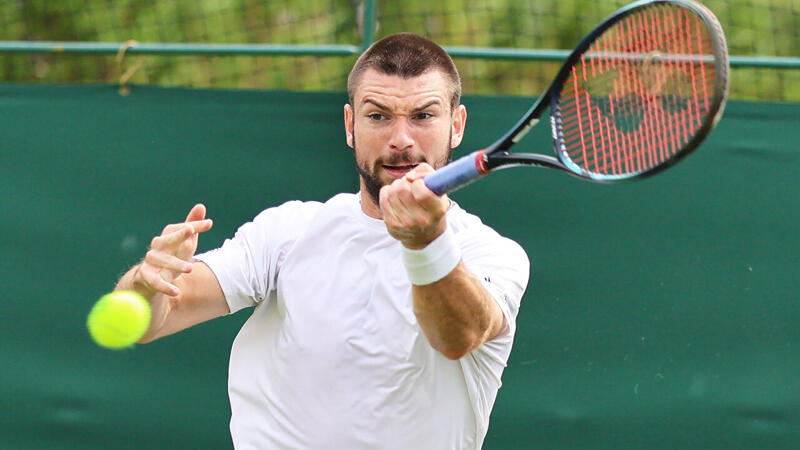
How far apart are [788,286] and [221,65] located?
2397 mm

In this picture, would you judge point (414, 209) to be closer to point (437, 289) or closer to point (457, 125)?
point (437, 289)

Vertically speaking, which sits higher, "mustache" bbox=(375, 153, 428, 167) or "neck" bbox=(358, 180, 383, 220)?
"mustache" bbox=(375, 153, 428, 167)

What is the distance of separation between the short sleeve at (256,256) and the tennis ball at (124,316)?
0.80ft

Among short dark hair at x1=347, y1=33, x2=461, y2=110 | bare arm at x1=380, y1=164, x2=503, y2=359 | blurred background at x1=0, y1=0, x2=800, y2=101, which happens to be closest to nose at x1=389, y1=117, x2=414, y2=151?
short dark hair at x1=347, y1=33, x2=461, y2=110

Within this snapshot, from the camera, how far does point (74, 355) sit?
4547 mm

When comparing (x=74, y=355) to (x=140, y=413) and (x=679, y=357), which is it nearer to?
(x=140, y=413)

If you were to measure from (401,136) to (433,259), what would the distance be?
0.57m

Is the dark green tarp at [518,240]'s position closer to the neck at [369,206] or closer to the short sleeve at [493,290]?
the neck at [369,206]

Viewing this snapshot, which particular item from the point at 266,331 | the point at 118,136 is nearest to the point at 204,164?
the point at 118,136

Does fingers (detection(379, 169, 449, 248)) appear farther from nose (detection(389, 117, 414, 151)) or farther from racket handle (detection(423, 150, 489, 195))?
nose (detection(389, 117, 414, 151))

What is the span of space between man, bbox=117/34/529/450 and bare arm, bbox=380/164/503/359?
12mm

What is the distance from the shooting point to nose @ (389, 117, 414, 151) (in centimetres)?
299

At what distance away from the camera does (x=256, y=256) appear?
311cm

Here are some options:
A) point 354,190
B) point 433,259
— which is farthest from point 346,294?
point 354,190
